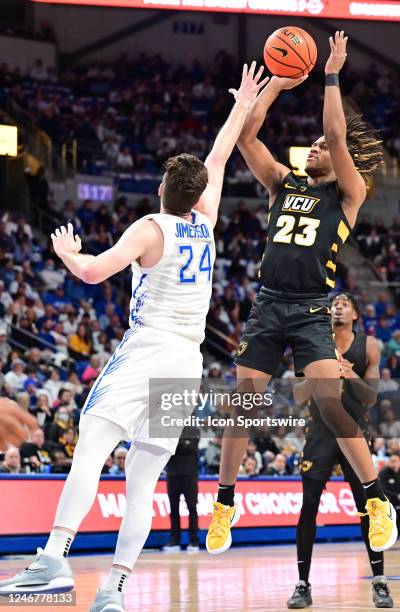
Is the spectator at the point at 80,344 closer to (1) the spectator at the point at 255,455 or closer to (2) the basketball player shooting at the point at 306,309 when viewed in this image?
(1) the spectator at the point at 255,455

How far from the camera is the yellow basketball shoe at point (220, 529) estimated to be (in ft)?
24.9

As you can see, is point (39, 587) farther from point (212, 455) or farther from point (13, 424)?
point (212, 455)

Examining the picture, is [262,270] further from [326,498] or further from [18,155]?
[18,155]

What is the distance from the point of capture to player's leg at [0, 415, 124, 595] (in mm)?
6012

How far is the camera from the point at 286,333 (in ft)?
25.3

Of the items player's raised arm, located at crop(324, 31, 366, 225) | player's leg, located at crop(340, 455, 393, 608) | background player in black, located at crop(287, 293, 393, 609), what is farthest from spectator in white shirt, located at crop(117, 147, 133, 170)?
player's raised arm, located at crop(324, 31, 366, 225)

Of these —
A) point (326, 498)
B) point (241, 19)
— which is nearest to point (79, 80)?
point (241, 19)

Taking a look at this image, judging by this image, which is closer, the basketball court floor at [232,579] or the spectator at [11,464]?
the basketball court floor at [232,579]

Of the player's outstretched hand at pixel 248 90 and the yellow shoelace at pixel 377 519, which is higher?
the player's outstretched hand at pixel 248 90

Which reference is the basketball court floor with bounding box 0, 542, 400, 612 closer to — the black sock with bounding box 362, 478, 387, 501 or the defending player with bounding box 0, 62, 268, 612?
the black sock with bounding box 362, 478, 387, 501

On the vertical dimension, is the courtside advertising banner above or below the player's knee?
below

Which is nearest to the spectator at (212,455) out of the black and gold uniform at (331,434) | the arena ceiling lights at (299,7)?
the arena ceiling lights at (299,7)

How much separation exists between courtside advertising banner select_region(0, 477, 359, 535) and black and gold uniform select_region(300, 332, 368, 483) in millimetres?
5662

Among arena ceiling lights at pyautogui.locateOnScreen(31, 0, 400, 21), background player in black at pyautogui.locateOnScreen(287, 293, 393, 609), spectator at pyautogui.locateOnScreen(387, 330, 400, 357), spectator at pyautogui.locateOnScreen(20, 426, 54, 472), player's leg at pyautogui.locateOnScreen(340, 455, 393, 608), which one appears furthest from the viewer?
spectator at pyautogui.locateOnScreen(387, 330, 400, 357)
